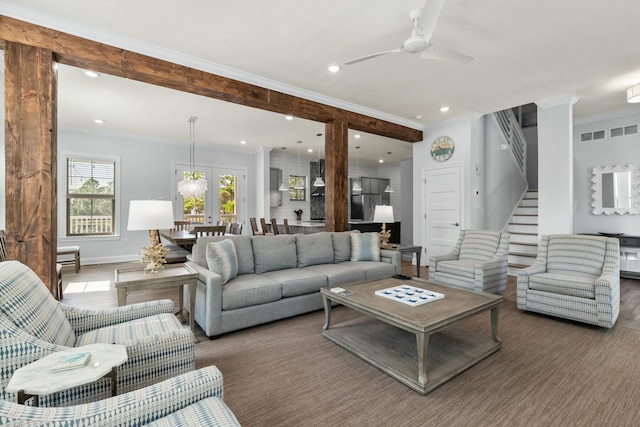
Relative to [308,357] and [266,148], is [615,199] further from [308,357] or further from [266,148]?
[266,148]

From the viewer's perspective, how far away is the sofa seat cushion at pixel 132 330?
177cm

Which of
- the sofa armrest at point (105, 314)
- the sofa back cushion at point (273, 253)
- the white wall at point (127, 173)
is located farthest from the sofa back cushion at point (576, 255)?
the white wall at point (127, 173)

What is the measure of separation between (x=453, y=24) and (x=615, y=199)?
16.7 feet

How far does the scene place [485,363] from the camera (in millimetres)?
2418

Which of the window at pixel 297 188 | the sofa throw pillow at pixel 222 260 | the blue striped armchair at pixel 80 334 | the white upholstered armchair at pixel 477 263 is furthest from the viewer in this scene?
the window at pixel 297 188

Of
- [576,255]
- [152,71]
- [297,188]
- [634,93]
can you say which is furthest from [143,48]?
[297,188]

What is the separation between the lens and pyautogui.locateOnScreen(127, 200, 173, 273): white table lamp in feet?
9.23

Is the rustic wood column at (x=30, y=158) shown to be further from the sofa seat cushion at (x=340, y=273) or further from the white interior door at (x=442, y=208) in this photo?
the white interior door at (x=442, y=208)

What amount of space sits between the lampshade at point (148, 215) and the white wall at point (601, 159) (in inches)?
285

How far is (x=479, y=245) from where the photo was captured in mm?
4531

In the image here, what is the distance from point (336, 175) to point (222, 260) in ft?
8.29

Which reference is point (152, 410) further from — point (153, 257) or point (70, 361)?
point (153, 257)

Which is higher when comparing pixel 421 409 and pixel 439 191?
pixel 439 191

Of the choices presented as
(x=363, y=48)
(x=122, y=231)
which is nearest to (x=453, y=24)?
(x=363, y=48)
